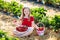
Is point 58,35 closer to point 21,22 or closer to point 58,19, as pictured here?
point 58,19

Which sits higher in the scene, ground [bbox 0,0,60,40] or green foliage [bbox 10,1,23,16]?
green foliage [bbox 10,1,23,16]

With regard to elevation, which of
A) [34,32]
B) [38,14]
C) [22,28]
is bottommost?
[34,32]

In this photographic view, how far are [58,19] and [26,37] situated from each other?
3.33ft

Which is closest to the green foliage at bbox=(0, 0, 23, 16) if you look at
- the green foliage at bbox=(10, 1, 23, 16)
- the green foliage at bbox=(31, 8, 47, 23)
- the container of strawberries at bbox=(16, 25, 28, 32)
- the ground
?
the green foliage at bbox=(10, 1, 23, 16)

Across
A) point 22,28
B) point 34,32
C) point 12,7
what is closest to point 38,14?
point 34,32

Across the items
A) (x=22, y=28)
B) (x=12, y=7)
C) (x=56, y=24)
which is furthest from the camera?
(x=12, y=7)

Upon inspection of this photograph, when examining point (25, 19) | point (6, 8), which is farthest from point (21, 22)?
point (6, 8)

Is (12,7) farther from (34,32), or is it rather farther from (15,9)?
(34,32)

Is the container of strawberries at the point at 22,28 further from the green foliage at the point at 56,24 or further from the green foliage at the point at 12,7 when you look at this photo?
the green foliage at the point at 12,7

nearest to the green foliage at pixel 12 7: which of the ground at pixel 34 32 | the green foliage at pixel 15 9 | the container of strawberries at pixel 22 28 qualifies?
the green foliage at pixel 15 9

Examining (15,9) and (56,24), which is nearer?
(56,24)

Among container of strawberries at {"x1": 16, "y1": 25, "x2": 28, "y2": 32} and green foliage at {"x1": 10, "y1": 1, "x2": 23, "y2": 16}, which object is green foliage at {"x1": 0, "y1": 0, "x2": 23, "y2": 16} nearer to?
green foliage at {"x1": 10, "y1": 1, "x2": 23, "y2": 16}

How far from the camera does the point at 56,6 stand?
858 cm

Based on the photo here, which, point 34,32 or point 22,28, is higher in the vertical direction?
point 22,28
